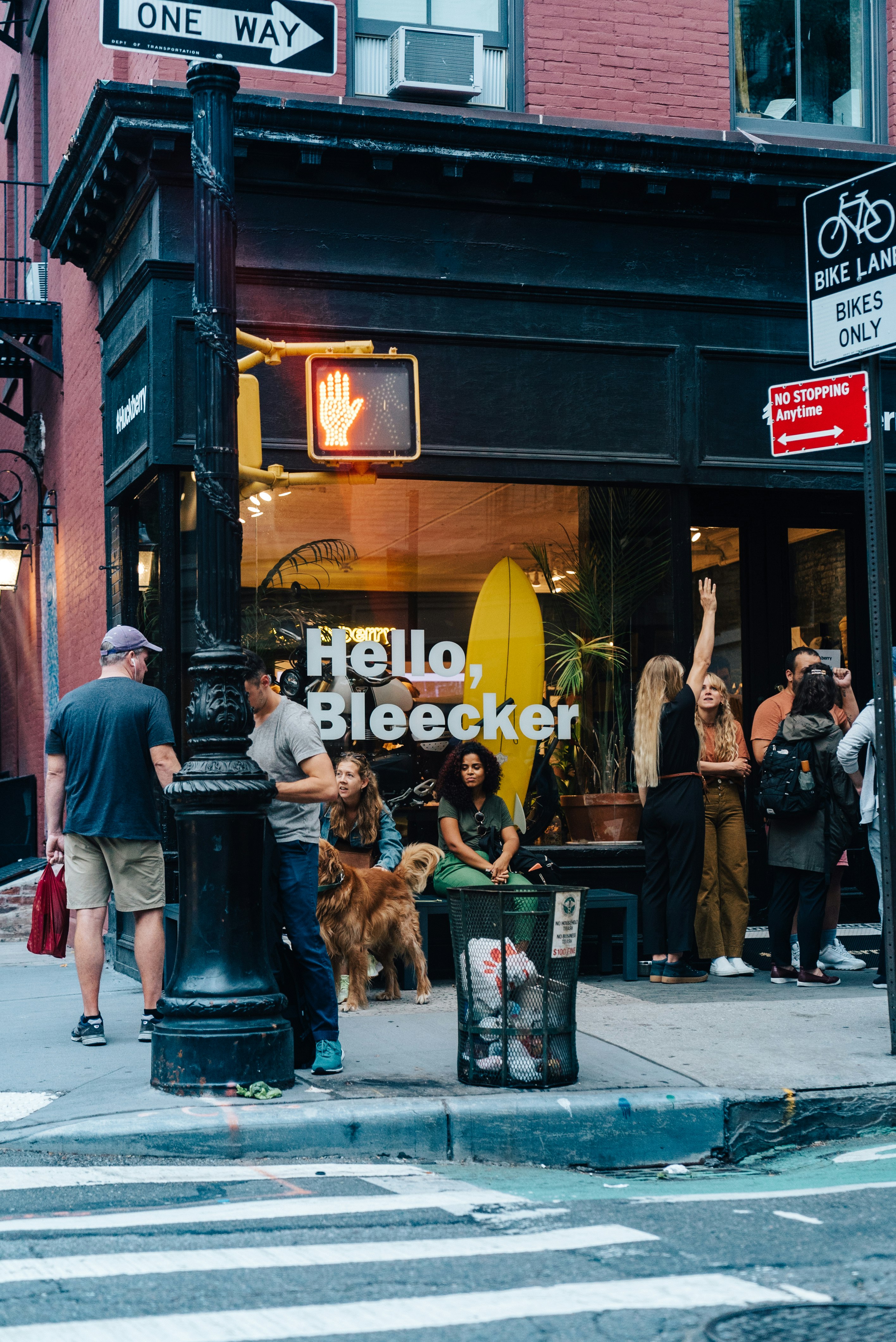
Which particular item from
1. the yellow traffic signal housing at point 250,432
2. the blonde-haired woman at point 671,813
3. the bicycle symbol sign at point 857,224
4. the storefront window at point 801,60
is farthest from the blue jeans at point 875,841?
the storefront window at point 801,60

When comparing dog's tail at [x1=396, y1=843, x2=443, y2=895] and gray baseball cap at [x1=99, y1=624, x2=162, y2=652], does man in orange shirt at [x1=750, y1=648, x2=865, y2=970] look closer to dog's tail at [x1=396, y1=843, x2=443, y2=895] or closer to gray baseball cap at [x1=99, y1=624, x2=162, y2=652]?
dog's tail at [x1=396, y1=843, x2=443, y2=895]

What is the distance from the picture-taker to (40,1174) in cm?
525

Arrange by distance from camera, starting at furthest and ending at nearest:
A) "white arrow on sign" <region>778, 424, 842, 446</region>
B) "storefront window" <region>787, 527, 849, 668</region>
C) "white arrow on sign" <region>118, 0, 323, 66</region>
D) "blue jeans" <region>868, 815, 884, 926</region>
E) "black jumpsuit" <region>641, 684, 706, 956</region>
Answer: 1. "storefront window" <region>787, 527, 849, 668</region>
2. "black jumpsuit" <region>641, 684, 706, 956</region>
3. "blue jeans" <region>868, 815, 884, 926</region>
4. "white arrow on sign" <region>778, 424, 842, 446</region>
5. "white arrow on sign" <region>118, 0, 323, 66</region>

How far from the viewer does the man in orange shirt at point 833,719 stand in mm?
9469

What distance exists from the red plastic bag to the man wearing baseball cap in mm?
326

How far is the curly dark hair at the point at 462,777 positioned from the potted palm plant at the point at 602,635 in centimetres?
110

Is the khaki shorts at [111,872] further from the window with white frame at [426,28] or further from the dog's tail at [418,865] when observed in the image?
the window with white frame at [426,28]

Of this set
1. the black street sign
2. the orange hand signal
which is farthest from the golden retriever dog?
the black street sign

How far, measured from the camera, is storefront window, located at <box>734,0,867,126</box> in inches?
432

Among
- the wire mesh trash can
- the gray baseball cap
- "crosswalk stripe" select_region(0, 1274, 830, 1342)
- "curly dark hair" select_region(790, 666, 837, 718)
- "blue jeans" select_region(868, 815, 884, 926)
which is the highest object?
the gray baseball cap

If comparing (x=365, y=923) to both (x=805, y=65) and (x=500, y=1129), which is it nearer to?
(x=500, y=1129)

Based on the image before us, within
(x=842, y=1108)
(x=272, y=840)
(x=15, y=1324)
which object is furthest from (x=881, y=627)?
(x=15, y=1324)

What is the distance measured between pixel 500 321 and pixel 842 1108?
19.4 feet

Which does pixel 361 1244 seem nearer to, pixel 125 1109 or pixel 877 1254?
pixel 877 1254
